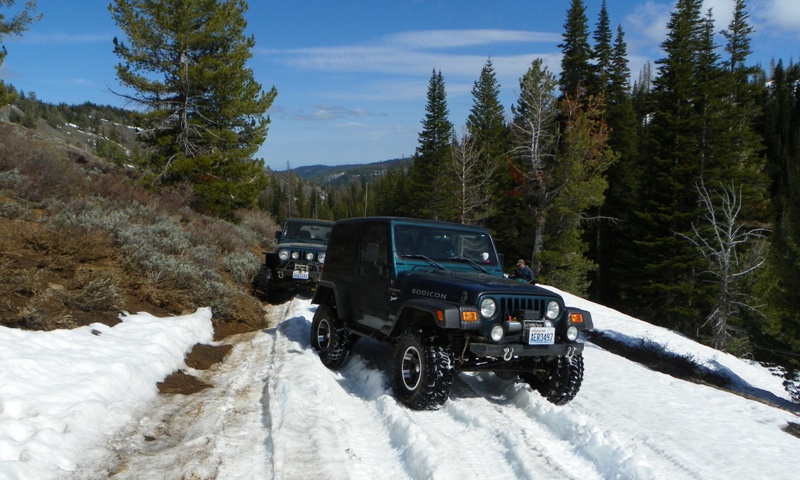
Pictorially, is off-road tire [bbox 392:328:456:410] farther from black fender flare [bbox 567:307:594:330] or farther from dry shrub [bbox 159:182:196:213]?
dry shrub [bbox 159:182:196:213]

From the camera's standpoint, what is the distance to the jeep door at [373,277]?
23.0ft

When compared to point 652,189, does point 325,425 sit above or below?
below

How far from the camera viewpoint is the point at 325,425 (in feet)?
17.3

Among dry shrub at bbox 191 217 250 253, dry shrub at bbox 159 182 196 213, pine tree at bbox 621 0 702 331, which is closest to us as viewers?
dry shrub at bbox 191 217 250 253

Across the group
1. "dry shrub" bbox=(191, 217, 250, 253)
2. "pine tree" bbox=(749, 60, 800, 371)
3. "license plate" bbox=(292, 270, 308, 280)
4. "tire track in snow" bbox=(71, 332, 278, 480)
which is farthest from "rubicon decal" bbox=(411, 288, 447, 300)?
"dry shrub" bbox=(191, 217, 250, 253)

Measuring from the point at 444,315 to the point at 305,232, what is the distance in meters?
10.4

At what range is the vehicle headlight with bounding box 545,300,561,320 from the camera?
6.09 metres

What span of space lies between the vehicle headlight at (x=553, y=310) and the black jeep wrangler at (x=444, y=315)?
0.01 m

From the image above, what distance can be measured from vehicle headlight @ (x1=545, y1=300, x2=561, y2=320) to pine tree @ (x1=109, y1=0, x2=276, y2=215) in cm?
1928

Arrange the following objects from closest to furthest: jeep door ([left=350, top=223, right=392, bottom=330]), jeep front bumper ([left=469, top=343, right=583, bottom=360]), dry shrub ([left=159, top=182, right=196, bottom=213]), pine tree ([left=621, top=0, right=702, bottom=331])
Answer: jeep front bumper ([left=469, top=343, right=583, bottom=360])
jeep door ([left=350, top=223, right=392, bottom=330])
dry shrub ([left=159, top=182, right=196, bottom=213])
pine tree ([left=621, top=0, right=702, bottom=331])

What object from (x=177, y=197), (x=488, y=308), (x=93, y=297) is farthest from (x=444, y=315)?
(x=177, y=197)

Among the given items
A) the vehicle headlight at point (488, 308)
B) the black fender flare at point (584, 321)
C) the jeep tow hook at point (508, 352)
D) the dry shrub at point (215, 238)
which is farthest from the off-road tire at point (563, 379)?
the dry shrub at point (215, 238)

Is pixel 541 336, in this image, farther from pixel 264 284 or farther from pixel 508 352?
pixel 264 284

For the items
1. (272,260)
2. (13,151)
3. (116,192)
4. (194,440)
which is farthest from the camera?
(116,192)
